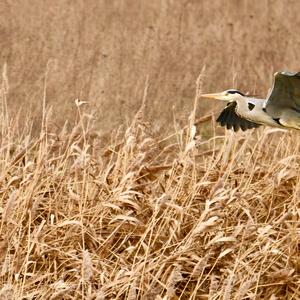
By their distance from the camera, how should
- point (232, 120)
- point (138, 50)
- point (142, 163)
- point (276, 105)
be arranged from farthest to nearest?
point (138, 50) → point (232, 120) → point (142, 163) → point (276, 105)

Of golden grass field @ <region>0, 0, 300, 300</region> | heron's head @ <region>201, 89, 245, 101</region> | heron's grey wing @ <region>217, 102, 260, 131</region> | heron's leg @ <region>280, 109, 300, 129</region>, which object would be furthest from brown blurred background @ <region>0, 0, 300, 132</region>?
heron's leg @ <region>280, 109, 300, 129</region>

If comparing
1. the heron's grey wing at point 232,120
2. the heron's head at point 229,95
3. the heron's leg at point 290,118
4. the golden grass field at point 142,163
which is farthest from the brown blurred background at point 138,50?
the heron's leg at point 290,118

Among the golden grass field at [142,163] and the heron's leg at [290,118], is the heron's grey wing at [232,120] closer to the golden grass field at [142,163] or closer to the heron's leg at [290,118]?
the golden grass field at [142,163]

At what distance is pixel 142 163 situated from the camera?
622 centimetres

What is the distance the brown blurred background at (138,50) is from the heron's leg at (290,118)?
162cm

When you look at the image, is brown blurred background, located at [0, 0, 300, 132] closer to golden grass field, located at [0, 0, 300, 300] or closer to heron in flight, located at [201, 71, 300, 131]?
golden grass field, located at [0, 0, 300, 300]

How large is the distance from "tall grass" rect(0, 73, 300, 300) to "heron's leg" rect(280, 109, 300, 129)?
0.30 meters

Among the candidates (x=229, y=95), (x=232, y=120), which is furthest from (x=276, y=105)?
(x=232, y=120)

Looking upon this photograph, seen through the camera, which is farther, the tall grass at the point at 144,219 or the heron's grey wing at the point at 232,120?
the heron's grey wing at the point at 232,120

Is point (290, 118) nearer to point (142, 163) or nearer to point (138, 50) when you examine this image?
point (142, 163)

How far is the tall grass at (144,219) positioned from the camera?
5586 millimetres

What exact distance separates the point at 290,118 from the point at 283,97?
8 centimetres

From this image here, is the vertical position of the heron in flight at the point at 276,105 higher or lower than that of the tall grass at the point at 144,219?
higher

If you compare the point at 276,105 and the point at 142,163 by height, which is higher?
the point at 276,105
